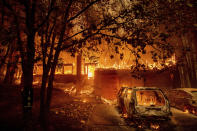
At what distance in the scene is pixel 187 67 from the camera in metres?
15.0

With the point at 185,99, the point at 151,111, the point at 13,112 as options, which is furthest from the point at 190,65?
the point at 13,112

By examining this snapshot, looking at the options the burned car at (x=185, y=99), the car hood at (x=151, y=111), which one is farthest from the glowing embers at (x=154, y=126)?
the burned car at (x=185, y=99)

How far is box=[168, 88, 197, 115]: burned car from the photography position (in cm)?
848

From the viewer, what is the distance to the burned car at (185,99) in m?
8.48

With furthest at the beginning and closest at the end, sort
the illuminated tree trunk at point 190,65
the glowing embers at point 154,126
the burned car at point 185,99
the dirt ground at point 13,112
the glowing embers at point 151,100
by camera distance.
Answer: the illuminated tree trunk at point 190,65
the glowing embers at point 151,100
the burned car at point 185,99
the glowing embers at point 154,126
the dirt ground at point 13,112

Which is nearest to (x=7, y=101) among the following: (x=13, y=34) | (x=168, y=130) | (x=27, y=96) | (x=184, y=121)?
(x=27, y=96)

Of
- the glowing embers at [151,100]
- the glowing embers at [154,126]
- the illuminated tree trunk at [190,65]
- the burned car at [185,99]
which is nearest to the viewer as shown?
the glowing embers at [154,126]

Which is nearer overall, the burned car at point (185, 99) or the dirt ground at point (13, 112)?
the dirt ground at point (13, 112)

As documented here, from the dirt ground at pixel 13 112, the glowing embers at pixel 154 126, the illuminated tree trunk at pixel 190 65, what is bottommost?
the glowing embers at pixel 154 126

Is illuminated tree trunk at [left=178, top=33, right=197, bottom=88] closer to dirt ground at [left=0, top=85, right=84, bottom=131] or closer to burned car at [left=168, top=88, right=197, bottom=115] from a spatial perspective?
burned car at [left=168, top=88, right=197, bottom=115]

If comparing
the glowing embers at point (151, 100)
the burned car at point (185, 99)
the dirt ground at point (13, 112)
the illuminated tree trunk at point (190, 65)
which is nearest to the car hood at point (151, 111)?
the glowing embers at point (151, 100)

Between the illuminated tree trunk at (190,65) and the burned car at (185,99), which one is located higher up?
the illuminated tree trunk at (190,65)

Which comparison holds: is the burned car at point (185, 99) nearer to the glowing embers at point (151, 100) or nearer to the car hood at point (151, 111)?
the glowing embers at point (151, 100)

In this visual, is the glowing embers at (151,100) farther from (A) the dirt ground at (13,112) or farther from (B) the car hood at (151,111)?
(A) the dirt ground at (13,112)
